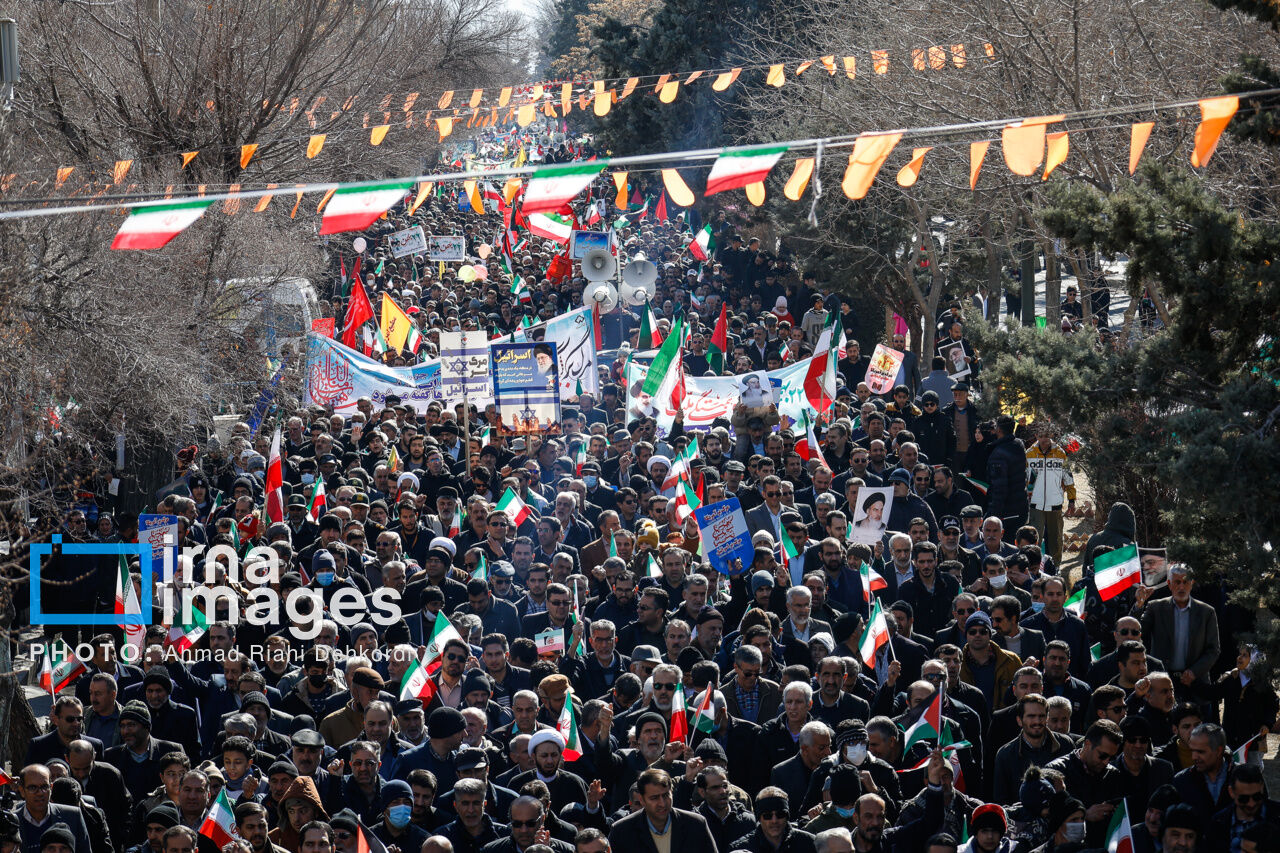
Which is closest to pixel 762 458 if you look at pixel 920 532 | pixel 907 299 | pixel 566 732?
pixel 920 532

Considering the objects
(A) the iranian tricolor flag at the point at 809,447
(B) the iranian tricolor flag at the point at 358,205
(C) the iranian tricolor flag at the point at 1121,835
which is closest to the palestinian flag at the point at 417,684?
(B) the iranian tricolor flag at the point at 358,205

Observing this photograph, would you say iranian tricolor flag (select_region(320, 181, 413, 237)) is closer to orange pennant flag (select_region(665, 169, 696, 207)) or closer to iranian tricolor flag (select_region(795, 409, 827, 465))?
orange pennant flag (select_region(665, 169, 696, 207))

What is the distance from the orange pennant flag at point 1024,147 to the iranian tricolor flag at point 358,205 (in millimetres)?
3420

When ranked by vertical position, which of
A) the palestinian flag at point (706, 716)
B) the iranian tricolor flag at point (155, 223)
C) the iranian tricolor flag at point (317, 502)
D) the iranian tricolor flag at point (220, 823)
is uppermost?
the iranian tricolor flag at point (155, 223)

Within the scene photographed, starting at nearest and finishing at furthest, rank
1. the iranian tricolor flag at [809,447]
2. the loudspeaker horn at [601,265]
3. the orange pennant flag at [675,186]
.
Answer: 1. the orange pennant flag at [675,186]
2. the iranian tricolor flag at [809,447]
3. the loudspeaker horn at [601,265]

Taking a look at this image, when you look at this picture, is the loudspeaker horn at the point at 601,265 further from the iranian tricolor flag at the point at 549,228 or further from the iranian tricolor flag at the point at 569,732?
the iranian tricolor flag at the point at 569,732

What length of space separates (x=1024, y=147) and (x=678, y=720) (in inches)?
149

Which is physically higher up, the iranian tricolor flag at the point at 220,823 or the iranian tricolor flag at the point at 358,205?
the iranian tricolor flag at the point at 358,205

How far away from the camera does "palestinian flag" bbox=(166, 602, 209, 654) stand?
10984 millimetres

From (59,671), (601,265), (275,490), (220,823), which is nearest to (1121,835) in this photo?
(220,823)

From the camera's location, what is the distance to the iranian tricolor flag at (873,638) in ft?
32.9

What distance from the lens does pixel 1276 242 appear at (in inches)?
320

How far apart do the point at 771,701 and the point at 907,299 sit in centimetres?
1898

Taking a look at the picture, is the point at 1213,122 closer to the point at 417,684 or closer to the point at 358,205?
the point at 358,205
